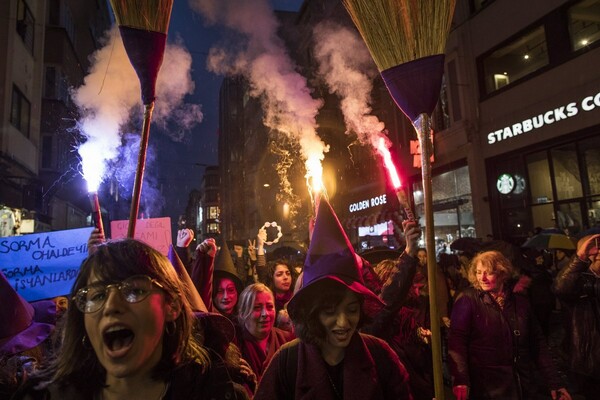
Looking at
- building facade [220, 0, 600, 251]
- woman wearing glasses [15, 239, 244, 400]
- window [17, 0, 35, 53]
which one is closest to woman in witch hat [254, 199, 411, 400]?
woman wearing glasses [15, 239, 244, 400]

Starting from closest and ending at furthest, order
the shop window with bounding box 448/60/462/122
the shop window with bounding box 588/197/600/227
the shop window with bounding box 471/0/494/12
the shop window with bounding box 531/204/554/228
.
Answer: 1. the shop window with bounding box 588/197/600/227
2. the shop window with bounding box 531/204/554/228
3. the shop window with bounding box 471/0/494/12
4. the shop window with bounding box 448/60/462/122

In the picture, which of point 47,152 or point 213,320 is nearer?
point 213,320

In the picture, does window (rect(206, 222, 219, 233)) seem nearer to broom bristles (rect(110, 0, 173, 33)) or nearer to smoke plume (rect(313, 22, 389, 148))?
smoke plume (rect(313, 22, 389, 148))

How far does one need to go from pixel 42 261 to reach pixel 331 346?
12.1 ft

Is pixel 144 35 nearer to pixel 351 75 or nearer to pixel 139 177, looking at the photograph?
pixel 139 177

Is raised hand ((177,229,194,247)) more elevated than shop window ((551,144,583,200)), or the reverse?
shop window ((551,144,583,200))

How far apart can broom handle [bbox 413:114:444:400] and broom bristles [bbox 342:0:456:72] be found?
0.48m

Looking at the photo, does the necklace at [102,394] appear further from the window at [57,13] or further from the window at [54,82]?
the window at [57,13]

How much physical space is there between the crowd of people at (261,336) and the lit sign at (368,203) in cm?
1564

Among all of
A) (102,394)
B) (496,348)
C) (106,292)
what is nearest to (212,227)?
(496,348)

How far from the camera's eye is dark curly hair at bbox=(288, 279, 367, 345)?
2344 millimetres

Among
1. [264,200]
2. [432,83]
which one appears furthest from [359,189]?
[264,200]

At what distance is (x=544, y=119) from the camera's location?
12570 mm

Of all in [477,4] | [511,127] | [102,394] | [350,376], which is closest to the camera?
[102,394]
